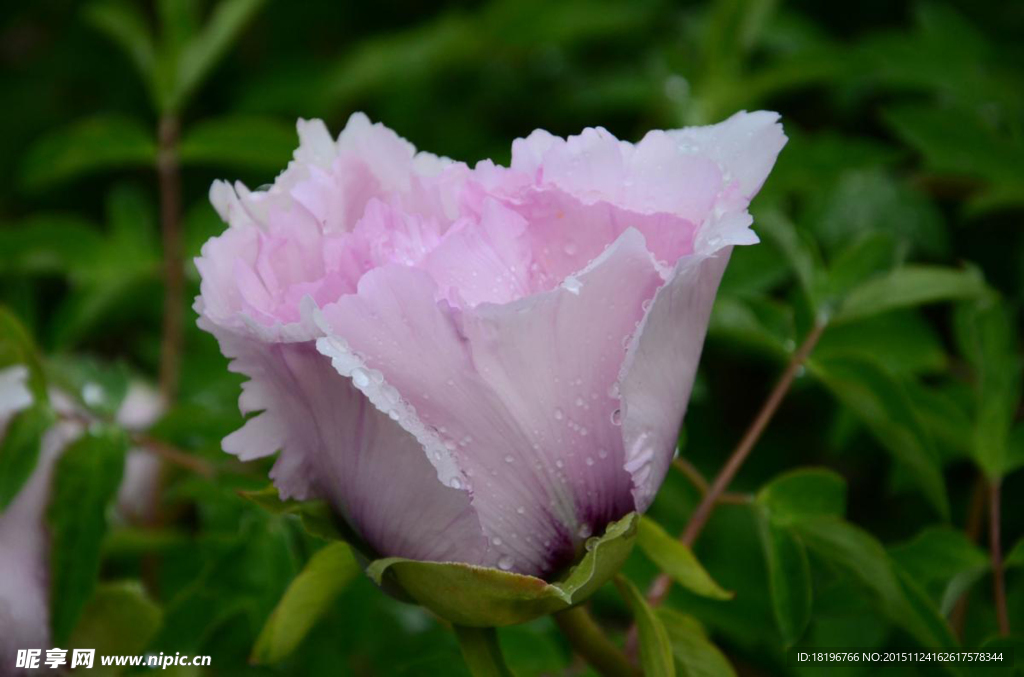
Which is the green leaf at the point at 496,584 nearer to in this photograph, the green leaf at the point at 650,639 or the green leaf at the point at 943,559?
the green leaf at the point at 650,639

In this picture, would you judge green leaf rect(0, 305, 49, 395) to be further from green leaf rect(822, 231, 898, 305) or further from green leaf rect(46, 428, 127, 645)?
green leaf rect(822, 231, 898, 305)

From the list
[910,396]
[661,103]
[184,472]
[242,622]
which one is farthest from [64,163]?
[910,396]

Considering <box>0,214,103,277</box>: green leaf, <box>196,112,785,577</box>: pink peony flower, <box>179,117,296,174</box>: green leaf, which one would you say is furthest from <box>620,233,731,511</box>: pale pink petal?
<box>0,214,103,277</box>: green leaf

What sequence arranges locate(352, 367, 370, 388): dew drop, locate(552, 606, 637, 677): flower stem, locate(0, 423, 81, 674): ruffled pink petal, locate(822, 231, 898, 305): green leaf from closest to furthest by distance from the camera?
locate(352, 367, 370, 388): dew drop → locate(552, 606, 637, 677): flower stem → locate(0, 423, 81, 674): ruffled pink petal → locate(822, 231, 898, 305): green leaf

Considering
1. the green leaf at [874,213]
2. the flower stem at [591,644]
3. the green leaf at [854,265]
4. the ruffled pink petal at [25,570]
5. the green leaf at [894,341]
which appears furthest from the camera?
the green leaf at [874,213]

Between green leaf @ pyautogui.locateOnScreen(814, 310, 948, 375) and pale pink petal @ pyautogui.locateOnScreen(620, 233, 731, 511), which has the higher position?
pale pink petal @ pyautogui.locateOnScreen(620, 233, 731, 511)

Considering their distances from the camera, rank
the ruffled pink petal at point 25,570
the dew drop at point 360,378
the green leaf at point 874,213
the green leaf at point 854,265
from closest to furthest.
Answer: the dew drop at point 360,378
the ruffled pink petal at point 25,570
the green leaf at point 854,265
the green leaf at point 874,213

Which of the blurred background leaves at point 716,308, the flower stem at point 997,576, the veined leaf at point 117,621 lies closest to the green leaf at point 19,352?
the blurred background leaves at point 716,308
